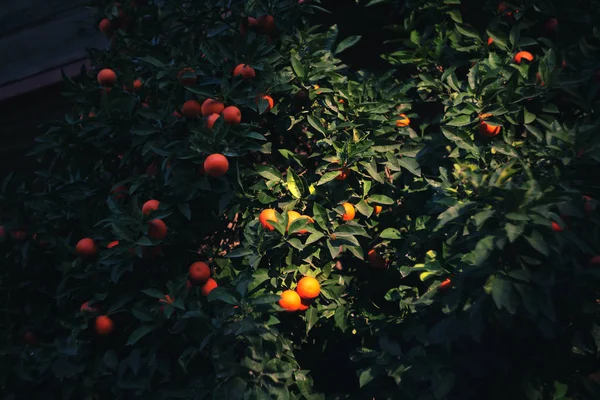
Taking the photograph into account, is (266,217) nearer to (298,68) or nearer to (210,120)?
(210,120)

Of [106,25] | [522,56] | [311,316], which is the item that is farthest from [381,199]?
[106,25]

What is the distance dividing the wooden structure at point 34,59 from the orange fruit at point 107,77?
1.25 m

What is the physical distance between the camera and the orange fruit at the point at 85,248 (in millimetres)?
2174

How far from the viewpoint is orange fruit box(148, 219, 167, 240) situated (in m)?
1.99

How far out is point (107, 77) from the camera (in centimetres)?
245

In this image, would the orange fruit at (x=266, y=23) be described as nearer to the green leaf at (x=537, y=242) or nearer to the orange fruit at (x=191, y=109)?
the orange fruit at (x=191, y=109)

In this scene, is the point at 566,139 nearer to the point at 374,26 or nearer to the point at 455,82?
the point at 455,82

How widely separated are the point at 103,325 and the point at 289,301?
693 mm

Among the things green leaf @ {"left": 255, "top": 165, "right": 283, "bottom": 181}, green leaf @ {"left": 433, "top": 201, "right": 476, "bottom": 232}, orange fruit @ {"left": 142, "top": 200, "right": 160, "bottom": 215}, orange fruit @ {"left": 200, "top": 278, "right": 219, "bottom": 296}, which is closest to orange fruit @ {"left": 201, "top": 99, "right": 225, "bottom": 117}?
green leaf @ {"left": 255, "top": 165, "right": 283, "bottom": 181}

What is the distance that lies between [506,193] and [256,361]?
0.88 metres

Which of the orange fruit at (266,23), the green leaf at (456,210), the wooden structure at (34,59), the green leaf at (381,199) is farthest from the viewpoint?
the wooden structure at (34,59)

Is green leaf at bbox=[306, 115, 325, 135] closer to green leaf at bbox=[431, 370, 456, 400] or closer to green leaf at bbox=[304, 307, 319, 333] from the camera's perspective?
green leaf at bbox=[304, 307, 319, 333]

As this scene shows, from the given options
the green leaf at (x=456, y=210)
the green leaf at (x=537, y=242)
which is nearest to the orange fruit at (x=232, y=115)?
the green leaf at (x=456, y=210)

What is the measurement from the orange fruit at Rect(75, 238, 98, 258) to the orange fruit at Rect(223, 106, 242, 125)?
0.69 meters
